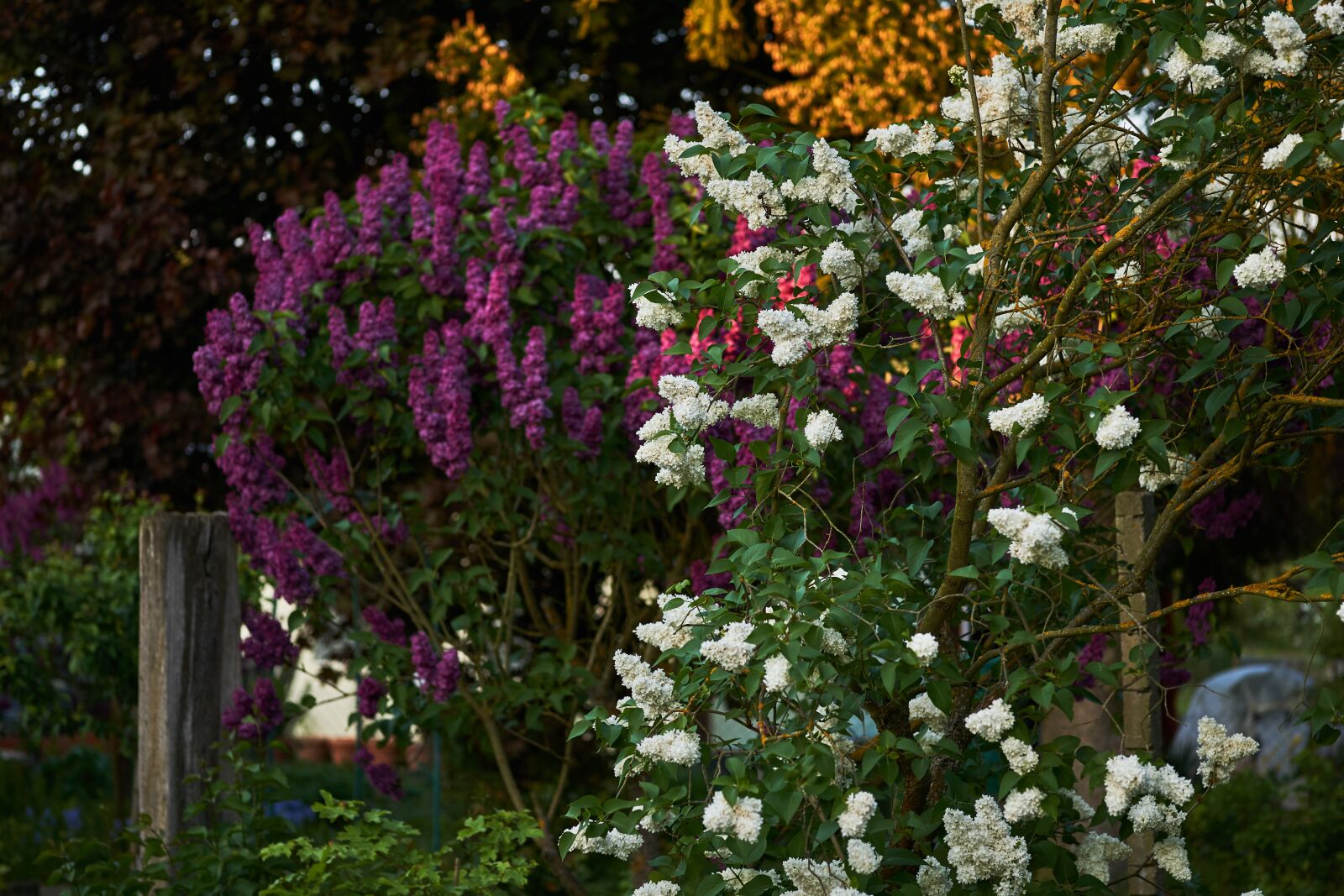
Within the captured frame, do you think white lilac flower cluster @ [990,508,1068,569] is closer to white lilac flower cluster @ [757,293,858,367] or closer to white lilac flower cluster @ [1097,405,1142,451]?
white lilac flower cluster @ [1097,405,1142,451]

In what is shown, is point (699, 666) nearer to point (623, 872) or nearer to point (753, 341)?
point (753, 341)

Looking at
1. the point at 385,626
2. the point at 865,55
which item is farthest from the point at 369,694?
the point at 865,55

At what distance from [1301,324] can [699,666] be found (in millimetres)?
1158

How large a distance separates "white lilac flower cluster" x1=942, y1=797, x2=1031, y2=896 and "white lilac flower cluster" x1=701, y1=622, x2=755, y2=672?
0.39 meters

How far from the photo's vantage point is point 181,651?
3.92m

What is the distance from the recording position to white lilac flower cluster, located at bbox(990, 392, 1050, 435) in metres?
2.11

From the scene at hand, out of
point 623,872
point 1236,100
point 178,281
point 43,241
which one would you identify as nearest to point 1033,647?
point 1236,100

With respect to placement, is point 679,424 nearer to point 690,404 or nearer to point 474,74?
point 690,404

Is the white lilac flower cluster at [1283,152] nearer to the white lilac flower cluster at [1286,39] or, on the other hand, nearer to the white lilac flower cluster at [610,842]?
the white lilac flower cluster at [1286,39]

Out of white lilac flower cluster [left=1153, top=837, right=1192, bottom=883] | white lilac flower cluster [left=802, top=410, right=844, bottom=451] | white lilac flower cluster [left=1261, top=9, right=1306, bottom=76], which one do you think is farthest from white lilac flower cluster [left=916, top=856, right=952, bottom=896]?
white lilac flower cluster [left=1261, top=9, right=1306, bottom=76]

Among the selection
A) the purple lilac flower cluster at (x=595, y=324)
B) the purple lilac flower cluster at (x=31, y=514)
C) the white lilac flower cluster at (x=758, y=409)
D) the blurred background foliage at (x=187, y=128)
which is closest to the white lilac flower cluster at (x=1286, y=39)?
the white lilac flower cluster at (x=758, y=409)

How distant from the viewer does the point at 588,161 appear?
408cm

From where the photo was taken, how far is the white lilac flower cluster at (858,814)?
2035mm

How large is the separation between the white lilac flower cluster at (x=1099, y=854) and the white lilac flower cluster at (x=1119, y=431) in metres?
0.69
